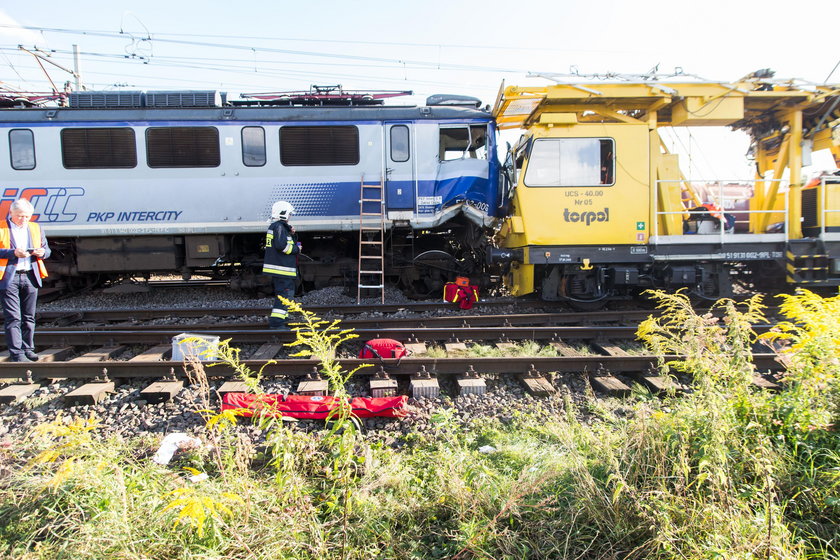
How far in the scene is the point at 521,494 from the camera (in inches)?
93.4

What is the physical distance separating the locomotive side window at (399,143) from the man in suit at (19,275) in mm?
5687

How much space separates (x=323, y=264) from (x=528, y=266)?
422cm

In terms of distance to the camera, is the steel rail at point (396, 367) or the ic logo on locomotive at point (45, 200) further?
the ic logo on locomotive at point (45, 200)

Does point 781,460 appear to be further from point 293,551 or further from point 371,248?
point 371,248

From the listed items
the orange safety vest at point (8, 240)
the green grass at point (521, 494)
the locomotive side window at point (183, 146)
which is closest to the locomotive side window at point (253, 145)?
the locomotive side window at point (183, 146)

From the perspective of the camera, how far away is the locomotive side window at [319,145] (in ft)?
28.1

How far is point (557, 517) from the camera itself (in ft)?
8.07

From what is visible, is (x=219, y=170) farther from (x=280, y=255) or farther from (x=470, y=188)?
(x=470, y=188)

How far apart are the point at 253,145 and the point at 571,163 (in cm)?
592

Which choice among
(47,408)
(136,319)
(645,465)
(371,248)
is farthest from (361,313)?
(645,465)

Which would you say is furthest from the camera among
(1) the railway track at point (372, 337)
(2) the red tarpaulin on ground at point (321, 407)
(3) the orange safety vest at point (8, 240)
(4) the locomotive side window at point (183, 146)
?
(4) the locomotive side window at point (183, 146)

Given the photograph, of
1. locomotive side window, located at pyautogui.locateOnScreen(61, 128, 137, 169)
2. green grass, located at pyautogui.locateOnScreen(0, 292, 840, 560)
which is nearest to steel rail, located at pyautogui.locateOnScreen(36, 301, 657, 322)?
locomotive side window, located at pyautogui.locateOnScreen(61, 128, 137, 169)

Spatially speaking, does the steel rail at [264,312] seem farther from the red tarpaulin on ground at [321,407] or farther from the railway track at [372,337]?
the red tarpaulin on ground at [321,407]

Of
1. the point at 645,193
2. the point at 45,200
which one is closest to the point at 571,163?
the point at 645,193
